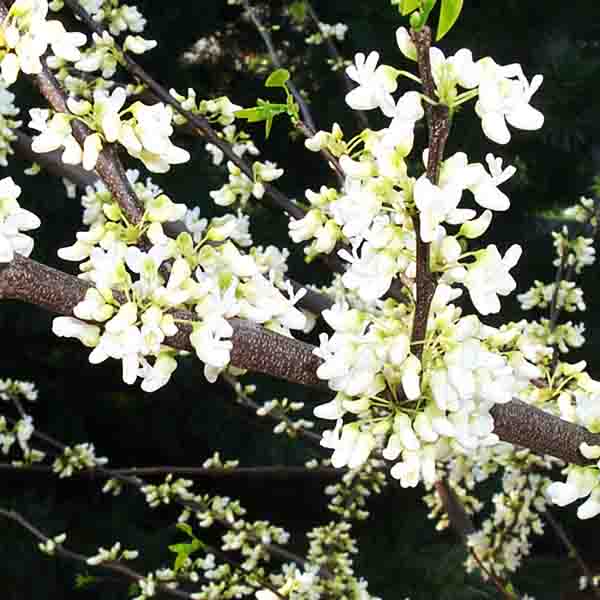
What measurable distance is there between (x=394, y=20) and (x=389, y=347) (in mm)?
2460

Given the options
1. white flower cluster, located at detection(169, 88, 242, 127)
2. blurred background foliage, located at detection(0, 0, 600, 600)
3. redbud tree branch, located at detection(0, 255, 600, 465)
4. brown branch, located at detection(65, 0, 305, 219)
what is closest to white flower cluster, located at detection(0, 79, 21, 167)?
brown branch, located at detection(65, 0, 305, 219)

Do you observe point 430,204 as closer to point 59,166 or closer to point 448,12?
point 448,12

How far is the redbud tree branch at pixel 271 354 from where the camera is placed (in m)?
0.79

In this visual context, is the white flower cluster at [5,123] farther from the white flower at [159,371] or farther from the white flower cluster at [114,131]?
the white flower at [159,371]

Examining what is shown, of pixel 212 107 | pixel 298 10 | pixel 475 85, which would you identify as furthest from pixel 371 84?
pixel 298 10

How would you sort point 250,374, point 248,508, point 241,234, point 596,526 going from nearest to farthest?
point 241,234 < point 250,374 < point 248,508 < point 596,526

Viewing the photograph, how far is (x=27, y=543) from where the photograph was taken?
3.22 metres

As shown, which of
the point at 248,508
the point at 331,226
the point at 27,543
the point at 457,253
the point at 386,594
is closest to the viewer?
the point at 457,253

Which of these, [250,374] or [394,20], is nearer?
[394,20]

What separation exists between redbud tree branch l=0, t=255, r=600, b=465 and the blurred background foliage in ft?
5.95

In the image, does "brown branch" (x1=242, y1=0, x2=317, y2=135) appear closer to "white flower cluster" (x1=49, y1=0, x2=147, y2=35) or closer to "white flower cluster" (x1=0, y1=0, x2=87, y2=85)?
"white flower cluster" (x1=49, y1=0, x2=147, y2=35)

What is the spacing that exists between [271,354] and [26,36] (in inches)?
15.7

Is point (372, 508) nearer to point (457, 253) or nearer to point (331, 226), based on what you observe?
point (331, 226)

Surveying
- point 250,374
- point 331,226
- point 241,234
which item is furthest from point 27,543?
point 331,226
